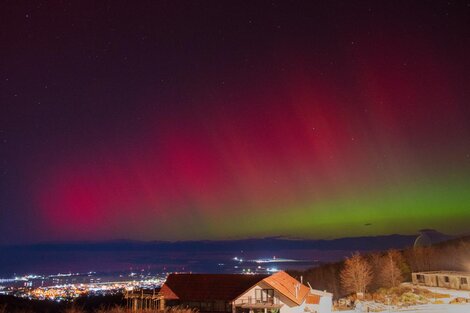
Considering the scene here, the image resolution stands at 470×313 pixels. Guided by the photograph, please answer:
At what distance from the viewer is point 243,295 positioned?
44188 mm

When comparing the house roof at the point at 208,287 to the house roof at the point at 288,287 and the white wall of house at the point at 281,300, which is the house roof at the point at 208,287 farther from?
the house roof at the point at 288,287

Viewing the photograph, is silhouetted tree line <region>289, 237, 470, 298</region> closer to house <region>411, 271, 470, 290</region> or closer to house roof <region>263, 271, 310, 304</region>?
house <region>411, 271, 470, 290</region>

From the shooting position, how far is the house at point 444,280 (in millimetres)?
56531

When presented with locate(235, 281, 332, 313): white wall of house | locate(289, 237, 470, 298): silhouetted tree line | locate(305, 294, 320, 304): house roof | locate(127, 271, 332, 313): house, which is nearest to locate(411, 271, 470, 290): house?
locate(289, 237, 470, 298): silhouetted tree line

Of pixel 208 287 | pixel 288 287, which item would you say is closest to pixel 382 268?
pixel 288 287

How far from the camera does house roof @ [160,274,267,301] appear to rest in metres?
45.0

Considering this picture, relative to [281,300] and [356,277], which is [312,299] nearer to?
[281,300]

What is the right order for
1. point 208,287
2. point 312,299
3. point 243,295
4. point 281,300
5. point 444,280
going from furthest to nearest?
1. point 444,280
2. point 312,299
3. point 208,287
4. point 281,300
5. point 243,295

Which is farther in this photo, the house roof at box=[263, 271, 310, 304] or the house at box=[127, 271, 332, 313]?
the house roof at box=[263, 271, 310, 304]

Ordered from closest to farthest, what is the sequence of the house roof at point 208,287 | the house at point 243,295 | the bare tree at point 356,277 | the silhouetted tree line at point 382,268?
the house at point 243,295 < the house roof at point 208,287 < the bare tree at point 356,277 < the silhouetted tree line at point 382,268

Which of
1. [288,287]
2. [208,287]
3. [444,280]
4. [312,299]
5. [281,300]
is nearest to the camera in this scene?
[281,300]

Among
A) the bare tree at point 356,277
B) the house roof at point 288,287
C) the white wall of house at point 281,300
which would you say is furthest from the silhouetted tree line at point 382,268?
the white wall of house at point 281,300

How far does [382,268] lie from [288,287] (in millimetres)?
30402

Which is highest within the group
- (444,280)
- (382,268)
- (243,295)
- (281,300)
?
(382,268)
